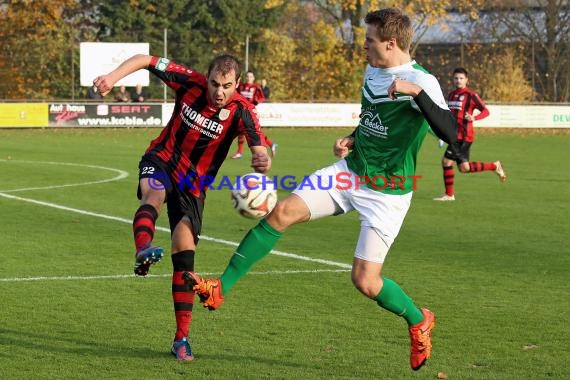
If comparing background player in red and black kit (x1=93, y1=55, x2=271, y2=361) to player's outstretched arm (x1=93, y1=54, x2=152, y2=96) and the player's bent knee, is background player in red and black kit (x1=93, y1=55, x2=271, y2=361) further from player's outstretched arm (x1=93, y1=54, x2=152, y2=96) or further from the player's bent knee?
the player's bent knee

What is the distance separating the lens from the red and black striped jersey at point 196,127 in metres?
7.21

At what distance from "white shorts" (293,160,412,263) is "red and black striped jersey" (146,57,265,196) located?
31.7 inches

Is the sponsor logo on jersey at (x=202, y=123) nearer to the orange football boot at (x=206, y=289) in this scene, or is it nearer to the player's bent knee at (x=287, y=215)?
the player's bent knee at (x=287, y=215)

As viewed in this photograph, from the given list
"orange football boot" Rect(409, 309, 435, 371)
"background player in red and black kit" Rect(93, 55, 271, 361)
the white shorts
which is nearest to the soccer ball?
"background player in red and black kit" Rect(93, 55, 271, 361)

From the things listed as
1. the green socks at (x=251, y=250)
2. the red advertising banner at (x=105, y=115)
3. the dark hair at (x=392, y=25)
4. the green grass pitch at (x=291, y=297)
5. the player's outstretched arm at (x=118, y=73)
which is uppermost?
the dark hair at (x=392, y=25)

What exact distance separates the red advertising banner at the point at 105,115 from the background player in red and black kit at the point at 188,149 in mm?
28103

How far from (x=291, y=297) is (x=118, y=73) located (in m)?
2.69

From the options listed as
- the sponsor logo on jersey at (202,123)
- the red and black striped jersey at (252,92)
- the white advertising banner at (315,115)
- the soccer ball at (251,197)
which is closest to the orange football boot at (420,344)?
the soccer ball at (251,197)

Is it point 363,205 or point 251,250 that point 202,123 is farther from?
point 363,205

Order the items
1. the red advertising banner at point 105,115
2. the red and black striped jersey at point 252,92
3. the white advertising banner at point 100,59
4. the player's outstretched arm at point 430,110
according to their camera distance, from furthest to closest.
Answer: the white advertising banner at point 100,59, the red advertising banner at point 105,115, the red and black striped jersey at point 252,92, the player's outstretched arm at point 430,110

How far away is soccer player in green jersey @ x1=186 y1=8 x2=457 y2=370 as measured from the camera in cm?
646

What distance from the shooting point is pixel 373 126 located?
6.63m

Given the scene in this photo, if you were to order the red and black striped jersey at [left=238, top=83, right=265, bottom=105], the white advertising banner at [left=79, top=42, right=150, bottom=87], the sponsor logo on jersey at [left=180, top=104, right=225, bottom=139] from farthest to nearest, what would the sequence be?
the white advertising banner at [left=79, top=42, right=150, bottom=87]
the red and black striped jersey at [left=238, top=83, right=265, bottom=105]
the sponsor logo on jersey at [left=180, top=104, right=225, bottom=139]

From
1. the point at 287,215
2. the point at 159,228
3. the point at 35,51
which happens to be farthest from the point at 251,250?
the point at 35,51
